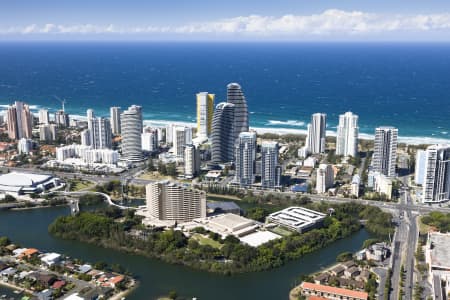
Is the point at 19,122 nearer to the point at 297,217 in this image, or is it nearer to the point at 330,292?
the point at 297,217

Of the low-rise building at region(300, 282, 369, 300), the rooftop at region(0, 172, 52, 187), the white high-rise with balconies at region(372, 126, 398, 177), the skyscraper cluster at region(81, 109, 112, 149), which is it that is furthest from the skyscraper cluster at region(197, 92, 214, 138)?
the low-rise building at region(300, 282, 369, 300)

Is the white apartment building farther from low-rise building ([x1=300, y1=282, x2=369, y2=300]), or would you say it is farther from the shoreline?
low-rise building ([x1=300, y1=282, x2=369, y2=300])

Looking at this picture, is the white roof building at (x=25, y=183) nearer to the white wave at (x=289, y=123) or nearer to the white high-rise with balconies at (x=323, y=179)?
the white high-rise with balconies at (x=323, y=179)

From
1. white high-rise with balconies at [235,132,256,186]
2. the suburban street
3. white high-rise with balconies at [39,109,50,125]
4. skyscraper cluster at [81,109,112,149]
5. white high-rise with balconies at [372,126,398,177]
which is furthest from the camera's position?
white high-rise with balconies at [39,109,50,125]

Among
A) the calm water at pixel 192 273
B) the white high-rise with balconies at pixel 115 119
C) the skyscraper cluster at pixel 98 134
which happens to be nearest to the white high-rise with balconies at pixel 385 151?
the calm water at pixel 192 273

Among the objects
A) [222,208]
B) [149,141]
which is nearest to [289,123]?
[149,141]

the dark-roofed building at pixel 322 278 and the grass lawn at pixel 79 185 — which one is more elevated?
the grass lawn at pixel 79 185
